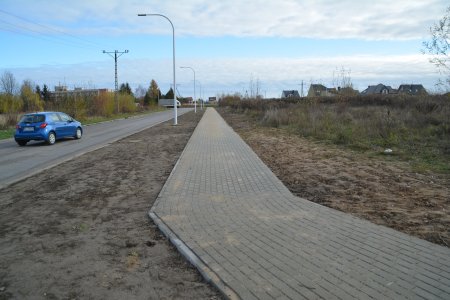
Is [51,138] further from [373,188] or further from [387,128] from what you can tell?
[373,188]

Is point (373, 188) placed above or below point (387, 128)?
below

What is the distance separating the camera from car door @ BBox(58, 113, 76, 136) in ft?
64.7


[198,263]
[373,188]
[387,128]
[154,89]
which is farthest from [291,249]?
[154,89]

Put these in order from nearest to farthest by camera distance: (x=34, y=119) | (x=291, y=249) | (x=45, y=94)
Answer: (x=291, y=249) < (x=34, y=119) < (x=45, y=94)

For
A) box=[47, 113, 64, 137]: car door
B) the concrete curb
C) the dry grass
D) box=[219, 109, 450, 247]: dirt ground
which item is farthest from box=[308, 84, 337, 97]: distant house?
the concrete curb

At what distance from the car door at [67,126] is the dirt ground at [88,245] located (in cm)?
1099

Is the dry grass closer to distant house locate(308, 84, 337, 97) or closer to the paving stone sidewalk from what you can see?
distant house locate(308, 84, 337, 97)

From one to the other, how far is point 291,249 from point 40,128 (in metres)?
16.4

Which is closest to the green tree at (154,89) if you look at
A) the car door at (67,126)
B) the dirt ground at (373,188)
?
the car door at (67,126)

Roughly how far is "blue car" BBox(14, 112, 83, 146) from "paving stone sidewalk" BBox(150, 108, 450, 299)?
41.5 ft

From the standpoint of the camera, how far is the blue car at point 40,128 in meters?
18.0

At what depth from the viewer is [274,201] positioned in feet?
22.8

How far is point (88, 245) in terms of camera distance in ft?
16.6

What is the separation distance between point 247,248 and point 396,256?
1667 mm
